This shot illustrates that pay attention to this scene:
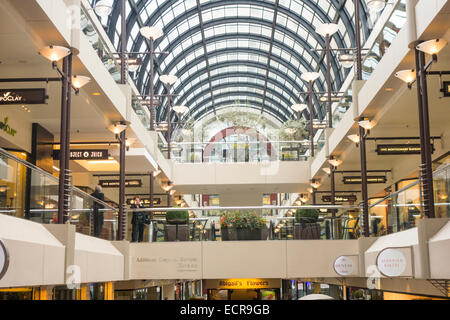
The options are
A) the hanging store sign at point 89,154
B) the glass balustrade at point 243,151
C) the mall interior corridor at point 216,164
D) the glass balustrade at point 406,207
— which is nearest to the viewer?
the mall interior corridor at point 216,164

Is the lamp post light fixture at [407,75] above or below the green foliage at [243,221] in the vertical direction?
above

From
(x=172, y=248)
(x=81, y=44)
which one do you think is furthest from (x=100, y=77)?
(x=172, y=248)

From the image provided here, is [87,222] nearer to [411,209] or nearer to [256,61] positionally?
[411,209]

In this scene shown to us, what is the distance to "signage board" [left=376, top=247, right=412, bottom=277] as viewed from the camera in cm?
1078

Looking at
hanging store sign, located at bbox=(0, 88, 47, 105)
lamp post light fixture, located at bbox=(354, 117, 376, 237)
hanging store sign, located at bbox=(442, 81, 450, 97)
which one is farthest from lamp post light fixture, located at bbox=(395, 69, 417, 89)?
hanging store sign, located at bbox=(0, 88, 47, 105)

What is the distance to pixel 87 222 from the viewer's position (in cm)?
1335

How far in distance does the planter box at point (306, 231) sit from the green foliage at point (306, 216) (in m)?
0.12

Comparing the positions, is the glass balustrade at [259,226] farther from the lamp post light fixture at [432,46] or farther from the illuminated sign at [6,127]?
the lamp post light fixture at [432,46]

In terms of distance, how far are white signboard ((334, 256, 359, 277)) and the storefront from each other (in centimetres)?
759

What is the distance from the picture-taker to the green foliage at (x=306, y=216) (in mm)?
17219

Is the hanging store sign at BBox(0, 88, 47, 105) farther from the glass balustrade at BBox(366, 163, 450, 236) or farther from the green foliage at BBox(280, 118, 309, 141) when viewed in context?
the green foliage at BBox(280, 118, 309, 141)

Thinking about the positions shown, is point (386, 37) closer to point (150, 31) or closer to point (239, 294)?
point (150, 31)

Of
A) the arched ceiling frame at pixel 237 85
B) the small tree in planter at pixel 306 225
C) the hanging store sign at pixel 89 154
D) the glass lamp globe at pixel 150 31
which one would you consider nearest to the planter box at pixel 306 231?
the small tree in planter at pixel 306 225
